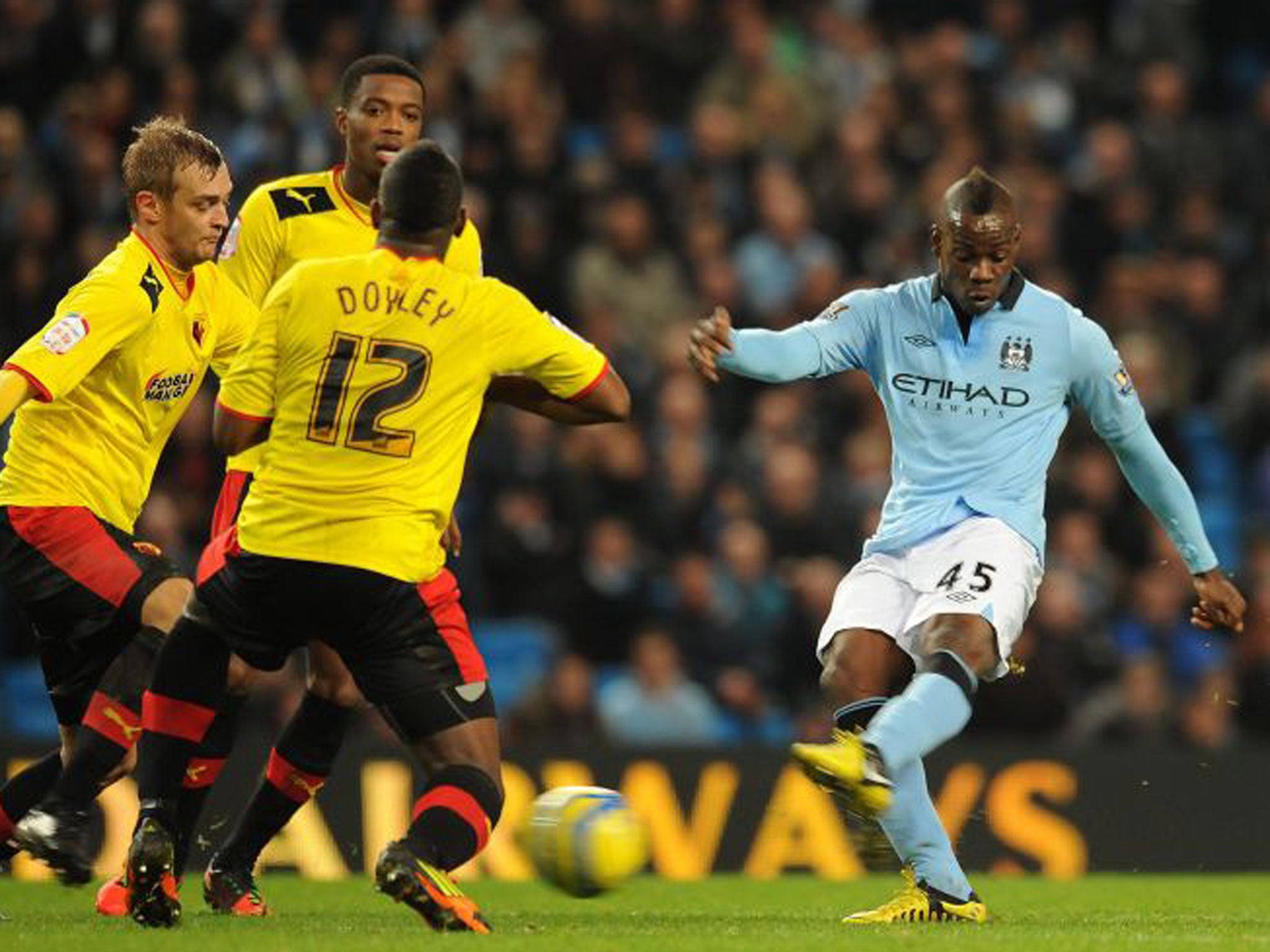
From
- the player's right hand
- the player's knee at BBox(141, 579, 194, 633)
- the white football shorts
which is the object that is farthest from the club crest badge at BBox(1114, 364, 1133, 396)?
the player's knee at BBox(141, 579, 194, 633)

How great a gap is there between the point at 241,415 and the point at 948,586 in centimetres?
215

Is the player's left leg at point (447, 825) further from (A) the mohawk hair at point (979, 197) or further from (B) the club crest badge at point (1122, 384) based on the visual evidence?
(B) the club crest badge at point (1122, 384)

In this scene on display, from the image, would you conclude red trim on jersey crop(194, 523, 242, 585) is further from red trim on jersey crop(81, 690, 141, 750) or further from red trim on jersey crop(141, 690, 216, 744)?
red trim on jersey crop(81, 690, 141, 750)

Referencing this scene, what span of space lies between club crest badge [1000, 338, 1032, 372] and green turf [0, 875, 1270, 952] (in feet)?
5.38

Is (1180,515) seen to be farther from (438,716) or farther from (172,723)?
(172,723)

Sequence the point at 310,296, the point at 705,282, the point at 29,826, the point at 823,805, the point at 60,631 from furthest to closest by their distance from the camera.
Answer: the point at 705,282
the point at 823,805
the point at 60,631
the point at 29,826
the point at 310,296

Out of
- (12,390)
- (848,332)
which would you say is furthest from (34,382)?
(848,332)

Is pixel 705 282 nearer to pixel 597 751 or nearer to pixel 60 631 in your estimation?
pixel 597 751

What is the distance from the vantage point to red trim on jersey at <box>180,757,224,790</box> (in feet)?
24.3

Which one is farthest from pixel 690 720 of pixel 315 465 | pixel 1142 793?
pixel 315 465

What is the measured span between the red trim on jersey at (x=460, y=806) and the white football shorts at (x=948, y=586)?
58.2 inches

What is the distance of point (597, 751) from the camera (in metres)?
10.9

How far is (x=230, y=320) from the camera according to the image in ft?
24.7

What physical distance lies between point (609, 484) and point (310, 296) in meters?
6.84
